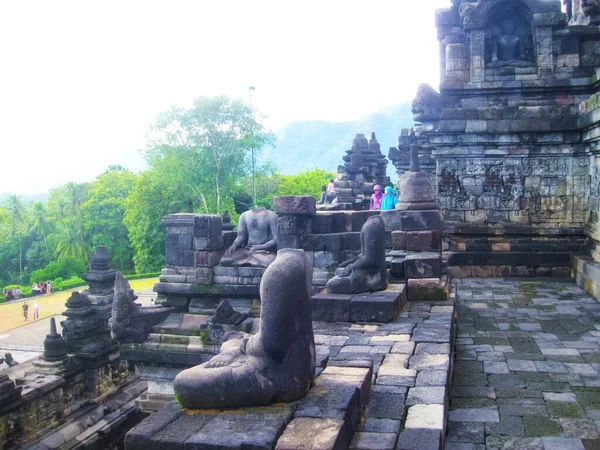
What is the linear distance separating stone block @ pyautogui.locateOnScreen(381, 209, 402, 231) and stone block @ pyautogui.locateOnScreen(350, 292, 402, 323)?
273 centimetres

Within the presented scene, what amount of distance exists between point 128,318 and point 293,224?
371 centimetres

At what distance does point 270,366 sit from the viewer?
11.7ft

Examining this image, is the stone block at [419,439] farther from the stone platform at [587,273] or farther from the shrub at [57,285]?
the shrub at [57,285]

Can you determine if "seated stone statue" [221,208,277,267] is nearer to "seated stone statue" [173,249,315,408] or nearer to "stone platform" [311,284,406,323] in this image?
"stone platform" [311,284,406,323]

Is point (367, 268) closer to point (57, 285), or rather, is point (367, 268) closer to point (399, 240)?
point (399, 240)

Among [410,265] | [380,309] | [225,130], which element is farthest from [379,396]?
[225,130]

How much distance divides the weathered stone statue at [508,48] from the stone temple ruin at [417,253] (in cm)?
3

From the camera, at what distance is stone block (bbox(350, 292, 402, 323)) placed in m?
6.60

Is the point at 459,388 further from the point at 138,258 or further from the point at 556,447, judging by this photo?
the point at 138,258

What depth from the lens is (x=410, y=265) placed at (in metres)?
8.06

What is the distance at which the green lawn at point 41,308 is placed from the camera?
87.7ft

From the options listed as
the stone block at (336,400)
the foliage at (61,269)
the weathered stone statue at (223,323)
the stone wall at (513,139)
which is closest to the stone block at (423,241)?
the weathered stone statue at (223,323)

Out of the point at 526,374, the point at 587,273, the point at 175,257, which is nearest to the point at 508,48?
the point at 587,273

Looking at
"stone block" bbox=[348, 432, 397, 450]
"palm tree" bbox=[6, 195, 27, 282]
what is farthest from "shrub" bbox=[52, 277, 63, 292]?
"stone block" bbox=[348, 432, 397, 450]
